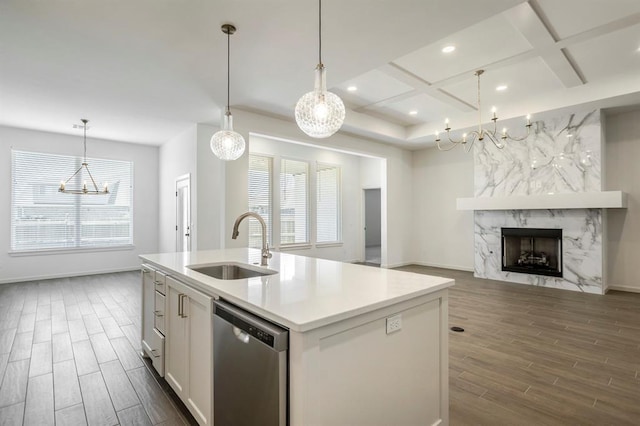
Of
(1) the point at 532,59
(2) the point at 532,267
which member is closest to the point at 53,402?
(1) the point at 532,59

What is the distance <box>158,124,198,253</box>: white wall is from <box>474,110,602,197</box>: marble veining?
5.55 meters

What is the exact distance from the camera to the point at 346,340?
4.31ft

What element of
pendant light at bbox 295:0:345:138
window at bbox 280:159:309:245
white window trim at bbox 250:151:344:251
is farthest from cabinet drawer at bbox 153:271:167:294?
window at bbox 280:159:309:245

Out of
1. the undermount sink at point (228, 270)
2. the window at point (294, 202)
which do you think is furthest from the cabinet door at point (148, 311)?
the window at point (294, 202)

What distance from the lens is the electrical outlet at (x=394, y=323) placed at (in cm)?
148

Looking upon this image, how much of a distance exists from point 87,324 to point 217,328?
10.3ft

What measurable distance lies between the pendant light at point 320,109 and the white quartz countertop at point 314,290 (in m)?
0.99

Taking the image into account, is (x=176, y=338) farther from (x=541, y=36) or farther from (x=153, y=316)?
(x=541, y=36)

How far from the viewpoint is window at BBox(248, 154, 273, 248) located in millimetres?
6805

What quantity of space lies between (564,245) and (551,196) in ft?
2.93

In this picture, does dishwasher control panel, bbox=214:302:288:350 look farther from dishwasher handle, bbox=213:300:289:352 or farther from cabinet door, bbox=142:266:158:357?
cabinet door, bbox=142:266:158:357

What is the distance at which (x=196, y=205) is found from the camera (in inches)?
225

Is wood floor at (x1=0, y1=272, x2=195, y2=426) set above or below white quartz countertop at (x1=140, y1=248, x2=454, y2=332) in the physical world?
below

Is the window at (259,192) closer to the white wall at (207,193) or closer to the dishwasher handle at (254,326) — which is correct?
the white wall at (207,193)
